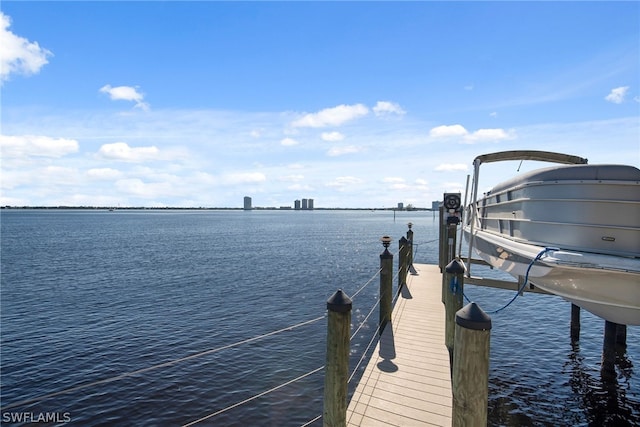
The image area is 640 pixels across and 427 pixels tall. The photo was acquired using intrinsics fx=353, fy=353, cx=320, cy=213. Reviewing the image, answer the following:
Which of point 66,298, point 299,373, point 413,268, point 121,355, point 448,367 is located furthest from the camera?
point 66,298

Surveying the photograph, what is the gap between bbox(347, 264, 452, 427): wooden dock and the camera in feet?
18.4

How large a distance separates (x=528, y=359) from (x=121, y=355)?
1378cm

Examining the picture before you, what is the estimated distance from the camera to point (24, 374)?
36.9 ft

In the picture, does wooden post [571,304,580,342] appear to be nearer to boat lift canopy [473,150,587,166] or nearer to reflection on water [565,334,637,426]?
reflection on water [565,334,637,426]

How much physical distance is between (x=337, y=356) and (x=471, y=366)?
1.69m

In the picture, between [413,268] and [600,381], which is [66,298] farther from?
[600,381]

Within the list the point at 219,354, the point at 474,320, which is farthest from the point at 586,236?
the point at 219,354

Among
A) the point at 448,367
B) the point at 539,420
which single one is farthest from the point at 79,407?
the point at 539,420

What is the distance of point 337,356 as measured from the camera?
4750mm

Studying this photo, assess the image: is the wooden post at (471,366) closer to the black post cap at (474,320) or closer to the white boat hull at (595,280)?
the black post cap at (474,320)

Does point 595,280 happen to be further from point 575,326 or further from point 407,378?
point 575,326

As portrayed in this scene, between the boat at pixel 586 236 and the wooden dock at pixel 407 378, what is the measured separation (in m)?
2.56

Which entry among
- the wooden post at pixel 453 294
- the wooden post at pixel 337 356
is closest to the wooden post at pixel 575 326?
the wooden post at pixel 453 294

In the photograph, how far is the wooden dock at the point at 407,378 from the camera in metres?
5.60
